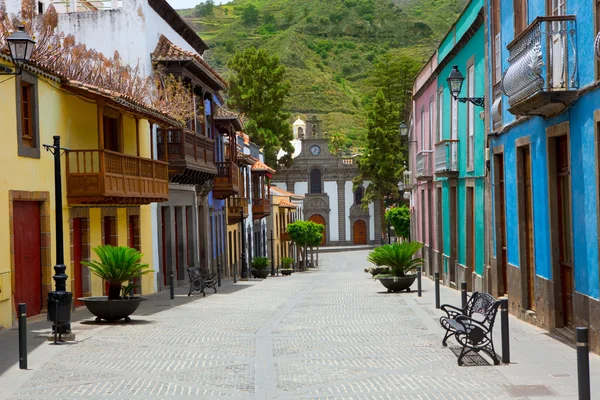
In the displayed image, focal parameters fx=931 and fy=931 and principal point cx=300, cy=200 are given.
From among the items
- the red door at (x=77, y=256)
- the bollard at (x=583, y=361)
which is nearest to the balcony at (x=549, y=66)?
the bollard at (x=583, y=361)

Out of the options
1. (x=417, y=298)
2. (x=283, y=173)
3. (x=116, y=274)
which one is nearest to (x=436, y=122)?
(x=417, y=298)

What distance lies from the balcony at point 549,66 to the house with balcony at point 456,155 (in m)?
6.44

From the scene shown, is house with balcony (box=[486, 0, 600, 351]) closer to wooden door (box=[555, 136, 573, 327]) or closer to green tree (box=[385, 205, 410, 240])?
wooden door (box=[555, 136, 573, 327])

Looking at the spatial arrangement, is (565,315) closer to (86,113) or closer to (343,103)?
(86,113)

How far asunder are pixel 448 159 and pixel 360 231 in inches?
2704

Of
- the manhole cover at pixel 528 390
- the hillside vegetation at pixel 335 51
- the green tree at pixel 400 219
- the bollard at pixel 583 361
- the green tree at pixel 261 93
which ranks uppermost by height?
the hillside vegetation at pixel 335 51

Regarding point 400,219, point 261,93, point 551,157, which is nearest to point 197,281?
point 551,157

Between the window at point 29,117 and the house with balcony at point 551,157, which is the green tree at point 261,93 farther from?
the house with balcony at point 551,157

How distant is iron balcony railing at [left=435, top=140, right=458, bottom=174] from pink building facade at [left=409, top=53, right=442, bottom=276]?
3.52m

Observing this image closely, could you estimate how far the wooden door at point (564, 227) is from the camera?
1333 centimetres

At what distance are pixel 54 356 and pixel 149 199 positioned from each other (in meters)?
11.5

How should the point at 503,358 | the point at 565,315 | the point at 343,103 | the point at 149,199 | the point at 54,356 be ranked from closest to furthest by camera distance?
the point at 503,358 → the point at 54,356 → the point at 565,315 → the point at 149,199 → the point at 343,103

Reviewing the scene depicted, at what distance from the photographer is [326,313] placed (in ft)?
62.4

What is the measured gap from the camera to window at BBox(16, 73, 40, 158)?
17.5 meters
